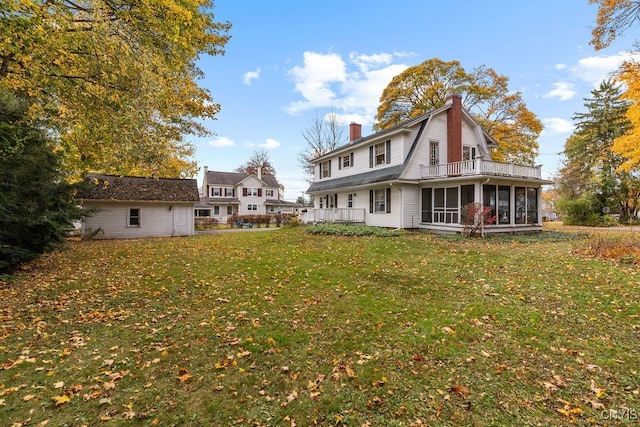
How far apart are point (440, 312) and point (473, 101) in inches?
1088

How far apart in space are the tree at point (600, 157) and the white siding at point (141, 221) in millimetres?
34297

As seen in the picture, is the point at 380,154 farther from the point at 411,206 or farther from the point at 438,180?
the point at 438,180

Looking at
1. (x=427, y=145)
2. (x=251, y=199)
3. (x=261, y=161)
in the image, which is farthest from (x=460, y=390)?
(x=261, y=161)

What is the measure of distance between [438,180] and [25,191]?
55.8 feet

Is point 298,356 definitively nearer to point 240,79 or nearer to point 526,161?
point 240,79

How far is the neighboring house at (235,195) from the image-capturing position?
4369 centimetres

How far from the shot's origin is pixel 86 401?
10.1ft

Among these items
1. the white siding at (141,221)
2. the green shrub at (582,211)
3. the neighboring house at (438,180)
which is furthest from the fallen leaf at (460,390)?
the green shrub at (582,211)

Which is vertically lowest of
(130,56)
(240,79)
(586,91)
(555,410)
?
(555,410)

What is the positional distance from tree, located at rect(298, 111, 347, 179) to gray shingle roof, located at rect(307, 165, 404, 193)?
10630 mm

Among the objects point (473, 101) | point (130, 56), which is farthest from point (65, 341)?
point (473, 101)

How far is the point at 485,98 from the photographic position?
87.5 ft

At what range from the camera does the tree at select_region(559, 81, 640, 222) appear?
2767 cm

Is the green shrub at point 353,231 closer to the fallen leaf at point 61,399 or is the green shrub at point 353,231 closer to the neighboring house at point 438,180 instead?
the neighboring house at point 438,180
